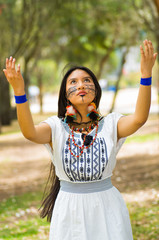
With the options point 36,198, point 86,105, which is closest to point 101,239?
point 86,105

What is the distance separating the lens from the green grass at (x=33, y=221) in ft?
17.9

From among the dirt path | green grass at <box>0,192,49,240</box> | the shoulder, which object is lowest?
the dirt path

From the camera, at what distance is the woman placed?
265 cm

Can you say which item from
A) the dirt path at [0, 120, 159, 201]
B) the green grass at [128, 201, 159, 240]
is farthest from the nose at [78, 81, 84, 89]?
the dirt path at [0, 120, 159, 201]

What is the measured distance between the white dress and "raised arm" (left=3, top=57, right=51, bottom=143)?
0.35 feet

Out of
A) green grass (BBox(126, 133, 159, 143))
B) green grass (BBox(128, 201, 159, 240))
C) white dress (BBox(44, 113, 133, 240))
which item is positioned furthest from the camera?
green grass (BBox(126, 133, 159, 143))

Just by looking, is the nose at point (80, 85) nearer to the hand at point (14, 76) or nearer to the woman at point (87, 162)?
the woman at point (87, 162)

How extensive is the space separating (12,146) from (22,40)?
238 inches

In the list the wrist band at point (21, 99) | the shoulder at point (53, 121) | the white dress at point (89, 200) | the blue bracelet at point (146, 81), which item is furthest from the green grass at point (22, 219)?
the blue bracelet at point (146, 81)

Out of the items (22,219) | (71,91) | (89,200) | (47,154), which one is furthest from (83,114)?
(47,154)

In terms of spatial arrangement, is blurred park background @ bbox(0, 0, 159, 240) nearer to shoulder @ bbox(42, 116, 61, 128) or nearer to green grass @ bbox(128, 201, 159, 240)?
green grass @ bbox(128, 201, 159, 240)

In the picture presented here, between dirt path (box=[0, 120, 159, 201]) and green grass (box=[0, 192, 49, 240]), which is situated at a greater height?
green grass (box=[0, 192, 49, 240])

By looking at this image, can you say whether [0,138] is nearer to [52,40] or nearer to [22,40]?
[22,40]

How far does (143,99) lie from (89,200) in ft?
2.54
